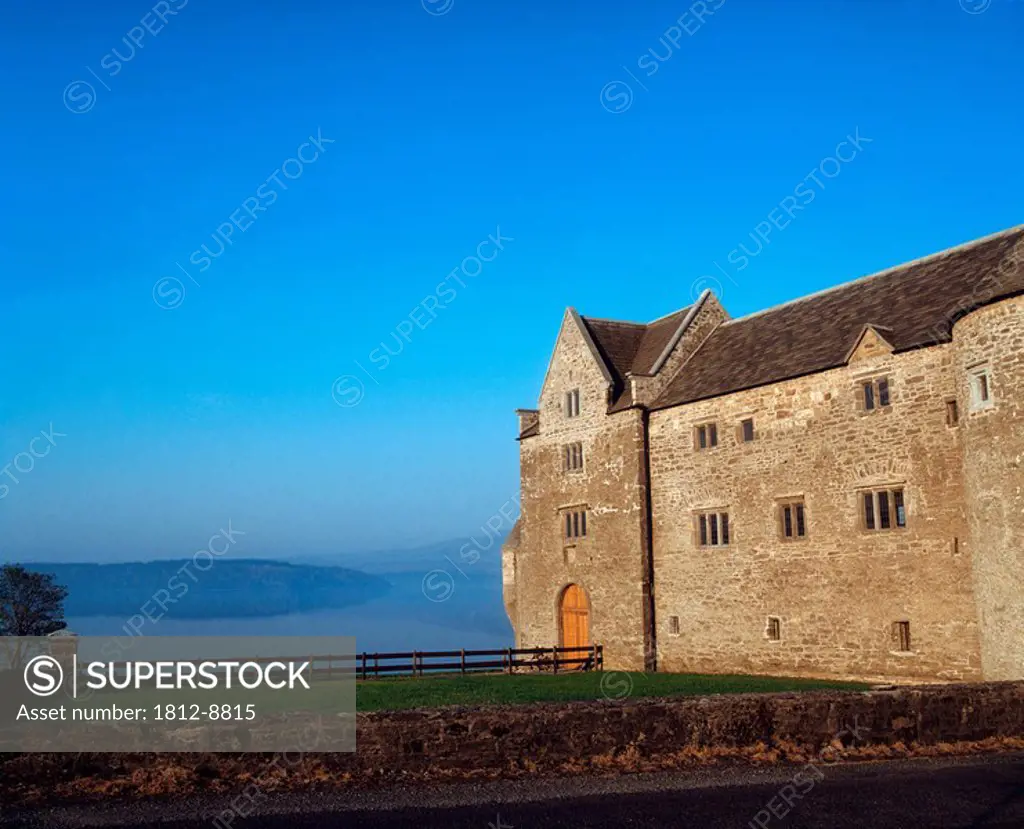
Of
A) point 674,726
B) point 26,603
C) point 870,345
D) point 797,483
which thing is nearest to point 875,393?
point 870,345

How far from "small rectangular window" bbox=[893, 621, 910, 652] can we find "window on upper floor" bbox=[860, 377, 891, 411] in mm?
6097

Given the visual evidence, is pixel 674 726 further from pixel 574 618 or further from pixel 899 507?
pixel 574 618

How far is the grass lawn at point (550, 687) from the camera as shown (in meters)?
23.5

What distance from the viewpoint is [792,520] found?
95.7ft

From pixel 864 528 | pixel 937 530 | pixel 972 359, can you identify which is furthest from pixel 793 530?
pixel 972 359

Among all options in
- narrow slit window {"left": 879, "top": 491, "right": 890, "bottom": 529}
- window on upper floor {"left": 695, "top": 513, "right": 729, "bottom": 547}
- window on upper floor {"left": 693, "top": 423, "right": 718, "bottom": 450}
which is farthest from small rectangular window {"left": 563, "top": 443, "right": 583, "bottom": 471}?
narrow slit window {"left": 879, "top": 491, "right": 890, "bottom": 529}

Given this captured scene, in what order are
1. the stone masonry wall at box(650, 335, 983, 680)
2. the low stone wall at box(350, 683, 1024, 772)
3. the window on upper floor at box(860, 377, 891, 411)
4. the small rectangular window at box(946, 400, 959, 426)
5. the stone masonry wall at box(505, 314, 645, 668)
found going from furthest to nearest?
the stone masonry wall at box(505, 314, 645, 668) < the window on upper floor at box(860, 377, 891, 411) < the stone masonry wall at box(650, 335, 983, 680) < the small rectangular window at box(946, 400, 959, 426) < the low stone wall at box(350, 683, 1024, 772)

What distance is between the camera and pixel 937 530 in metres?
24.8

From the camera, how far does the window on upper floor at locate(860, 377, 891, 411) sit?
86.8ft

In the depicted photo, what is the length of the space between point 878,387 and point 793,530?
17.4 ft

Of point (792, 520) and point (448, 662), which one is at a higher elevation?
point (792, 520)

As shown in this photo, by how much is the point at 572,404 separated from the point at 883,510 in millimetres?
14984

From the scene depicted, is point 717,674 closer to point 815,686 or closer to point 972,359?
point 815,686

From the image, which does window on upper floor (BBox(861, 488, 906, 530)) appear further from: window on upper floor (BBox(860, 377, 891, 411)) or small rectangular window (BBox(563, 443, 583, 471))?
small rectangular window (BBox(563, 443, 583, 471))
